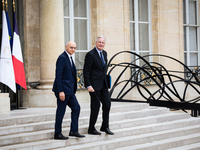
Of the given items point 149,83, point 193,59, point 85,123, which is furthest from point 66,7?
point 193,59

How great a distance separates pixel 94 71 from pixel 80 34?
548 cm

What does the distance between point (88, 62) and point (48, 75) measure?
4.03 metres

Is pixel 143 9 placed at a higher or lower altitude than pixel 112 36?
higher

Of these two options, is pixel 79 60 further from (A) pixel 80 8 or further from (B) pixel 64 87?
(B) pixel 64 87

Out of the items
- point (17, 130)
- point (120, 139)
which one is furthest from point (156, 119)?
point (17, 130)

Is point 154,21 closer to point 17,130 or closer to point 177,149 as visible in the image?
point 177,149

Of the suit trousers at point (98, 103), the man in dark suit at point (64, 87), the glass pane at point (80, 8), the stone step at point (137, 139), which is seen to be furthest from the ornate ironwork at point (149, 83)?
the man in dark suit at point (64, 87)

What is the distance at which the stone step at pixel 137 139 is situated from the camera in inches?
234

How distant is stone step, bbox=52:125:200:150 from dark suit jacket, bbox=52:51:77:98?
920 mm

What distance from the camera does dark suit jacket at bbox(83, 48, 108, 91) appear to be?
19.6 ft

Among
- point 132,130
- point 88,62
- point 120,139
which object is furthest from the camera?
point 132,130

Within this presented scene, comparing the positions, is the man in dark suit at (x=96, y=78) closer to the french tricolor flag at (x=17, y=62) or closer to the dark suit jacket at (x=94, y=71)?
the dark suit jacket at (x=94, y=71)

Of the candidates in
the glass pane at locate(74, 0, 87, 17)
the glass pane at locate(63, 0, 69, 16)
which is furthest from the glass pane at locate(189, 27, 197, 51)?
the glass pane at locate(63, 0, 69, 16)

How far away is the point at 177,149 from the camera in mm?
6582
